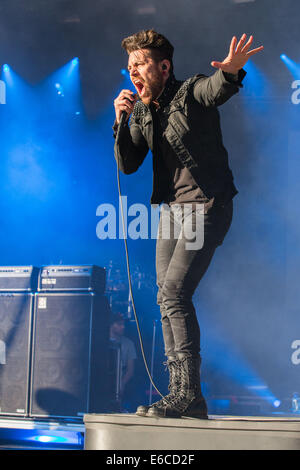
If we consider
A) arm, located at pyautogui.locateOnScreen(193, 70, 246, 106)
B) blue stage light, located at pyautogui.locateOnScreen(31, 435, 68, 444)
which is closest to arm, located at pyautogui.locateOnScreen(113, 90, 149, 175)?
arm, located at pyautogui.locateOnScreen(193, 70, 246, 106)

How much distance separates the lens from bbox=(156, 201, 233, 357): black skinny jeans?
198 cm

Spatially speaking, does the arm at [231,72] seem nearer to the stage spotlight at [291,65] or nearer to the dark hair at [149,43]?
the dark hair at [149,43]

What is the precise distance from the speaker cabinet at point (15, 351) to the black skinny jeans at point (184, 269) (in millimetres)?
2638

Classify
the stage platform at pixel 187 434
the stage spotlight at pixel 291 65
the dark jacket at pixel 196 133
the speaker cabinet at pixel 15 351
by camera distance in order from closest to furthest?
the stage platform at pixel 187 434
the dark jacket at pixel 196 133
the speaker cabinet at pixel 15 351
the stage spotlight at pixel 291 65

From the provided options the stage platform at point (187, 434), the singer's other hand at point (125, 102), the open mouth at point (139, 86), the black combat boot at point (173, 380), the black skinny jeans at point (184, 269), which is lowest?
the stage platform at point (187, 434)

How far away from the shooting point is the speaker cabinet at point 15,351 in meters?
4.39

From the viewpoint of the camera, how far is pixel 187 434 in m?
1.65

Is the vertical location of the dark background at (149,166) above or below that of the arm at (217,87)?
above

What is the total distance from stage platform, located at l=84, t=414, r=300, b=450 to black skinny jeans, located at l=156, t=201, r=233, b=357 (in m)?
0.33

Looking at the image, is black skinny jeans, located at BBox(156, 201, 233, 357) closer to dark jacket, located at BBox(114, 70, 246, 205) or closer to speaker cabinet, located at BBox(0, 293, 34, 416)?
dark jacket, located at BBox(114, 70, 246, 205)

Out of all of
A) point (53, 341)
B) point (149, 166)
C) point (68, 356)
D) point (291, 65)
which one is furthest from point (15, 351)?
point (291, 65)

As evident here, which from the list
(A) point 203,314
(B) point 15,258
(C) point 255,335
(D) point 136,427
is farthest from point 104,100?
(D) point 136,427

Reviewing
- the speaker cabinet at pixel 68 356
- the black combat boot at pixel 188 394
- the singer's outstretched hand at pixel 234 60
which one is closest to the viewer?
the singer's outstretched hand at pixel 234 60

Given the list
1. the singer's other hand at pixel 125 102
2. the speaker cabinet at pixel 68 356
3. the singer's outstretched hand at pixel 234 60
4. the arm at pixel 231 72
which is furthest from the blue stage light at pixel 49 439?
the singer's outstretched hand at pixel 234 60
